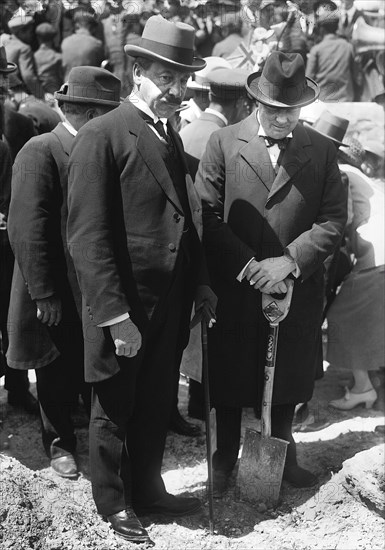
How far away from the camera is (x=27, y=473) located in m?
3.73

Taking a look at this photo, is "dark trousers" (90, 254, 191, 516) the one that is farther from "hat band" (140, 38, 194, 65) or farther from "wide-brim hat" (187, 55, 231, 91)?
"wide-brim hat" (187, 55, 231, 91)

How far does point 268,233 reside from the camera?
3.97 m

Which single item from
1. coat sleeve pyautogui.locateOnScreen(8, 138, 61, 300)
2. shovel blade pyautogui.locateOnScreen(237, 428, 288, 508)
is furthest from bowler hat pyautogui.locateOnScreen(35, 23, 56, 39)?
shovel blade pyautogui.locateOnScreen(237, 428, 288, 508)

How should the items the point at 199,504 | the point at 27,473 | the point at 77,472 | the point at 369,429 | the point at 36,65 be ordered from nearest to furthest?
the point at 27,473 < the point at 199,504 < the point at 77,472 < the point at 369,429 < the point at 36,65

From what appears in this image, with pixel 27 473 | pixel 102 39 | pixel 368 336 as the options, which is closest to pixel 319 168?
pixel 368 336

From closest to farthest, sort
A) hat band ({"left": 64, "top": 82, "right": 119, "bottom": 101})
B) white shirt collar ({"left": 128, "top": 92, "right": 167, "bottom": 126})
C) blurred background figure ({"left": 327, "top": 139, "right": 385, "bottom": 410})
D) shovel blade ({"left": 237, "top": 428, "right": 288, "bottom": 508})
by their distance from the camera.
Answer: white shirt collar ({"left": 128, "top": 92, "right": 167, "bottom": 126}), shovel blade ({"left": 237, "top": 428, "right": 288, "bottom": 508}), hat band ({"left": 64, "top": 82, "right": 119, "bottom": 101}), blurred background figure ({"left": 327, "top": 139, "right": 385, "bottom": 410})

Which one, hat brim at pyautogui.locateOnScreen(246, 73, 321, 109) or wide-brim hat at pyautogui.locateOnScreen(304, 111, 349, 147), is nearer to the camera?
hat brim at pyautogui.locateOnScreen(246, 73, 321, 109)

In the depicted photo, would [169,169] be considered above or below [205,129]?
above

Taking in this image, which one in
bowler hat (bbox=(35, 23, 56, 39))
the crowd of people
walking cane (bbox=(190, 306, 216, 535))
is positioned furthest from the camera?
bowler hat (bbox=(35, 23, 56, 39))

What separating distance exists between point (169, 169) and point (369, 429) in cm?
241

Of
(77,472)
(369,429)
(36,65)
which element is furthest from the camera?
(36,65)

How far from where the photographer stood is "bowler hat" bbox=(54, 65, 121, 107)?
4.11 meters

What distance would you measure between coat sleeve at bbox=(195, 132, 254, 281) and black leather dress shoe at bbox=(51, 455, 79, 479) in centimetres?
137

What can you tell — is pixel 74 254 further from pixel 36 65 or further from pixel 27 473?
pixel 36 65
